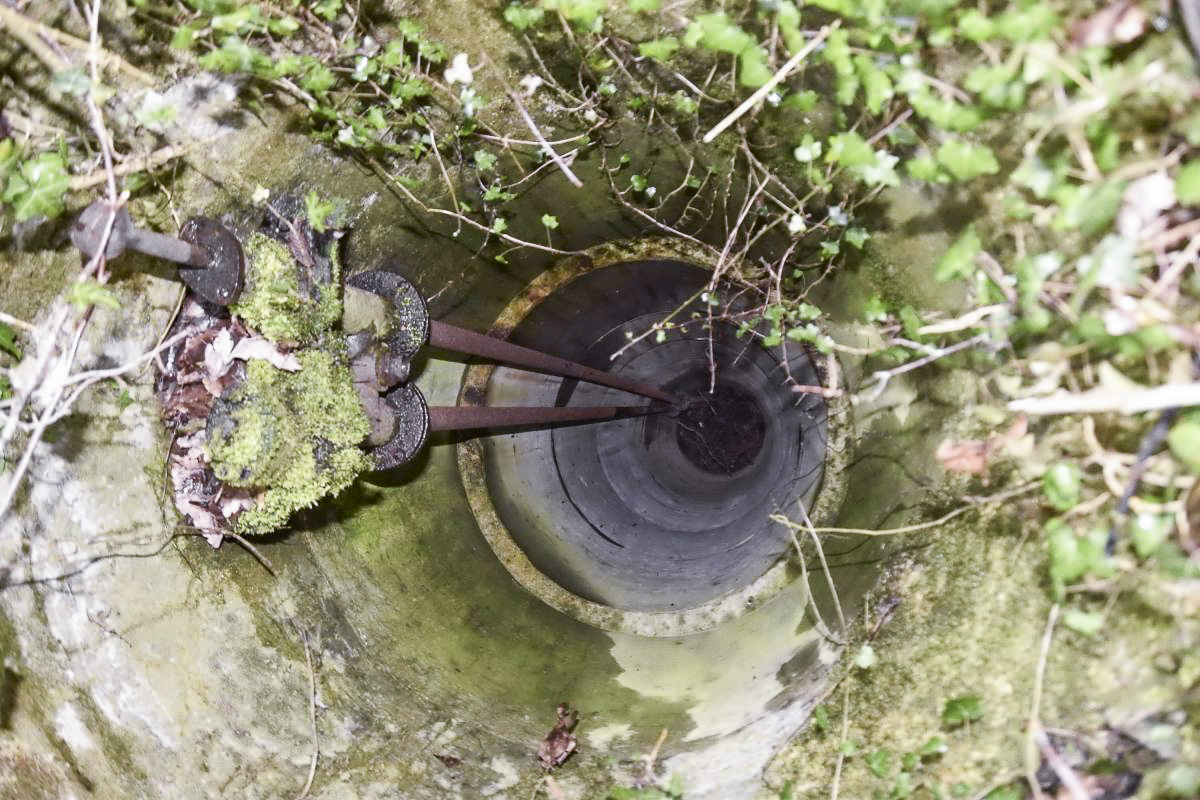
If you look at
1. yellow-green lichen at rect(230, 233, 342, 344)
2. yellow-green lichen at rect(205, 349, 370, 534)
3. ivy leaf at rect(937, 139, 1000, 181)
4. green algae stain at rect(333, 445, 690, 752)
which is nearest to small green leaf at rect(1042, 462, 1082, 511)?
ivy leaf at rect(937, 139, 1000, 181)

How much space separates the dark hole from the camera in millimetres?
3918

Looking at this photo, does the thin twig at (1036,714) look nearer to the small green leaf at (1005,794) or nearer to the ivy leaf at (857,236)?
the small green leaf at (1005,794)

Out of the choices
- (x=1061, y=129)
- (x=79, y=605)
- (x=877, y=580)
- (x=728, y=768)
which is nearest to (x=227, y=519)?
(x=79, y=605)

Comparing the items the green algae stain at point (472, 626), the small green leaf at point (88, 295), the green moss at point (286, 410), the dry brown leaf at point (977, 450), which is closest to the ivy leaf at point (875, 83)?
the dry brown leaf at point (977, 450)

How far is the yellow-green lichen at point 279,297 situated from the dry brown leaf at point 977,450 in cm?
155

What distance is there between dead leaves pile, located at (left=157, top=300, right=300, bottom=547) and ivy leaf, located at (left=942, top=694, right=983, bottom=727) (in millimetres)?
1703

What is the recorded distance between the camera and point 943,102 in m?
1.56

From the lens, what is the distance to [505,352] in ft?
8.48

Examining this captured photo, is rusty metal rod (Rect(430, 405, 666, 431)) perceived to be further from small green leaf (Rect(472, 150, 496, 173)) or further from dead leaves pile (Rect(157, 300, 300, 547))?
small green leaf (Rect(472, 150, 496, 173))

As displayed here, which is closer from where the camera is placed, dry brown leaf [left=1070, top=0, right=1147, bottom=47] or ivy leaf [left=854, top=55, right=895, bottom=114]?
dry brown leaf [left=1070, top=0, right=1147, bottom=47]

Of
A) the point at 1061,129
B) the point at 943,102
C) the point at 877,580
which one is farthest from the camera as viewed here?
the point at 877,580

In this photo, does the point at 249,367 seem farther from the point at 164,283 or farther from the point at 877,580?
the point at 877,580

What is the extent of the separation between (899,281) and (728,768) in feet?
4.56

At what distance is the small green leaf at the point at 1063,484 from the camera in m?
1.54
